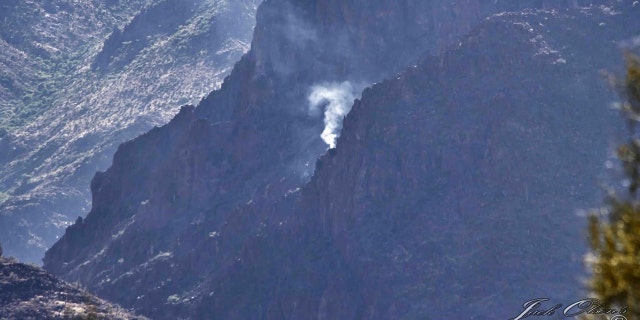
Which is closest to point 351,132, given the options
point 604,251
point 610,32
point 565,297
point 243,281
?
point 243,281

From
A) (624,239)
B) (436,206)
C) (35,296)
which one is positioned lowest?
(624,239)

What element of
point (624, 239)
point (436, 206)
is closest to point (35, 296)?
point (436, 206)

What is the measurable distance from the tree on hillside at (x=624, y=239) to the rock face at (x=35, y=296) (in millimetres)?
105234

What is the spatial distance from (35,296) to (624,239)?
384 ft

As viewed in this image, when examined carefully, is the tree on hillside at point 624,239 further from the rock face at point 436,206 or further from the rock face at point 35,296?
the rock face at point 436,206

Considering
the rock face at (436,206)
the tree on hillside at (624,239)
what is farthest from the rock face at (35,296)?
the tree on hillside at (624,239)

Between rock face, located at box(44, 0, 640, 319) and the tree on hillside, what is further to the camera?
rock face, located at box(44, 0, 640, 319)

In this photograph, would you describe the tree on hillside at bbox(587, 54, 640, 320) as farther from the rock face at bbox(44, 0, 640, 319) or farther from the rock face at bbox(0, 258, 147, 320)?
the rock face at bbox(44, 0, 640, 319)

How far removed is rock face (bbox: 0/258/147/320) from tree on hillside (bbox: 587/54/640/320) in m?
105

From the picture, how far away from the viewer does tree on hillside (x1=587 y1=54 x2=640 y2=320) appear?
91.1ft

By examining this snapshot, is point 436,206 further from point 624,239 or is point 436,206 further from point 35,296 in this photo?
point 624,239

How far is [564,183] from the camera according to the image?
521ft

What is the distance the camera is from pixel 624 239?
27906 millimetres

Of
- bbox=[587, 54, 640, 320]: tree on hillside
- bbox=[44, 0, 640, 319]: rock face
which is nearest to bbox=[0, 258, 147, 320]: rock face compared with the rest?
bbox=[44, 0, 640, 319]: rock face
